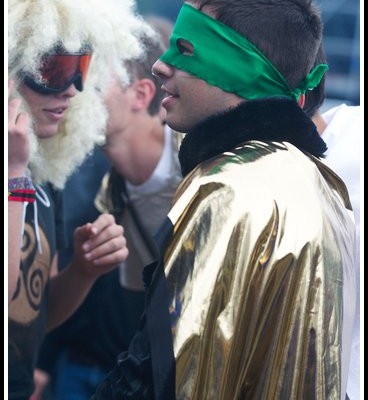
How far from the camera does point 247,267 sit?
6.17ft

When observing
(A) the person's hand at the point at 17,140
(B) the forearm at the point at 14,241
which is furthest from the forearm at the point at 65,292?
(A) the person's hand at the point at 17,140

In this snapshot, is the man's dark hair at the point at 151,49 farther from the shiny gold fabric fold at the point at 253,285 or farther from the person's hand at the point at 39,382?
the shiny gold fabric fold at the point at 253,285

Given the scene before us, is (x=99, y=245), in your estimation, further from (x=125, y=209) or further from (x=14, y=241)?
(x=14, y=241)

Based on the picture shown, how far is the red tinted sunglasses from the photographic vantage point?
113 inches

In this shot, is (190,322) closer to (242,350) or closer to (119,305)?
(242,350)

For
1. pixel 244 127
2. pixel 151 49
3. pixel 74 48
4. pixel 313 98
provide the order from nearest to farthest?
1. pixel 244 127
2. pixel 313 98
3. pixel 74 48
4. pixel 151 49

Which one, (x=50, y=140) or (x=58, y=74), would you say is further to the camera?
(x=50, y=140)

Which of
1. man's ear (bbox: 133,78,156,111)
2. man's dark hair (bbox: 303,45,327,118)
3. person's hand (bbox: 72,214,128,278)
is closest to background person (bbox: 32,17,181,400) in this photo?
man's ear (bbox: 133,78,156,111)

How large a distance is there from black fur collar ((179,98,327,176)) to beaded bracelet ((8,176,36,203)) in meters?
0.96

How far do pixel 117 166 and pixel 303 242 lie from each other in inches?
64.9

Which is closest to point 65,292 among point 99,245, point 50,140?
point 99,245

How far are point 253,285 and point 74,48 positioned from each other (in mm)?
1358

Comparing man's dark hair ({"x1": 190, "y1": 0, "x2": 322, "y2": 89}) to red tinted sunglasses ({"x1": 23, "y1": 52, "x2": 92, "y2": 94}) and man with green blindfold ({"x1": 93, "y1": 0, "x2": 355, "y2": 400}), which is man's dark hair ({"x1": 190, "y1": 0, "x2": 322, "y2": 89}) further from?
red tinted sunglasses ({"x1": 23, "y1": 52, "x2": 92, "y2": 94})

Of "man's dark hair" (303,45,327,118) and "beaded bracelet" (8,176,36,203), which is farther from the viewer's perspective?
"beaded bracelet" (8,176,36,203)
